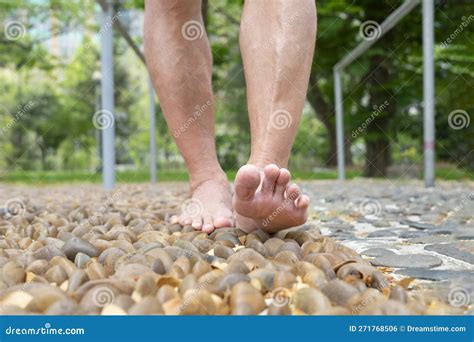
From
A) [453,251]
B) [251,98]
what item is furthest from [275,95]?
[453,251]

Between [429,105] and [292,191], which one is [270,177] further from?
[429,105]

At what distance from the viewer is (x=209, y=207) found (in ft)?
4.05

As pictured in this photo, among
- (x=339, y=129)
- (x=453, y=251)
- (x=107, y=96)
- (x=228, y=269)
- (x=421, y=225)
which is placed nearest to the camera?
(x=228, y=269)

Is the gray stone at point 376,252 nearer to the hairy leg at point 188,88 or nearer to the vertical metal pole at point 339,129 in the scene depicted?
the hairy leg at point 188,88

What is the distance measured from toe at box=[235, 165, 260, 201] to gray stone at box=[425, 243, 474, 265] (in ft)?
1.29

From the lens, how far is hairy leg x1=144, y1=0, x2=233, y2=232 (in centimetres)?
126

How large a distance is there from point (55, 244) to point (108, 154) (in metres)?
2.47

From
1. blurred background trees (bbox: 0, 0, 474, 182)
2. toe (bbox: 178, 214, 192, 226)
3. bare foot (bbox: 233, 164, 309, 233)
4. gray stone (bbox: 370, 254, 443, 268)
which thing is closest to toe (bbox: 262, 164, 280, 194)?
bare foot (bbox: 233, 164, 309, 233)

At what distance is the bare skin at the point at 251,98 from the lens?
961 mm

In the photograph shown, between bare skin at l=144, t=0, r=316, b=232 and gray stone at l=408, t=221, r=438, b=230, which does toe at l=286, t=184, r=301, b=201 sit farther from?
gray stone at l=408, t=221, r=438, b=230

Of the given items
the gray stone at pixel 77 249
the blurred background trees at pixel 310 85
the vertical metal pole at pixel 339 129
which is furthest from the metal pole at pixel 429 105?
the gray stone at pixel 77 249

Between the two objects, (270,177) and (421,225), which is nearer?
(270,177)

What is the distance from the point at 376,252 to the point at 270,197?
0.25m
